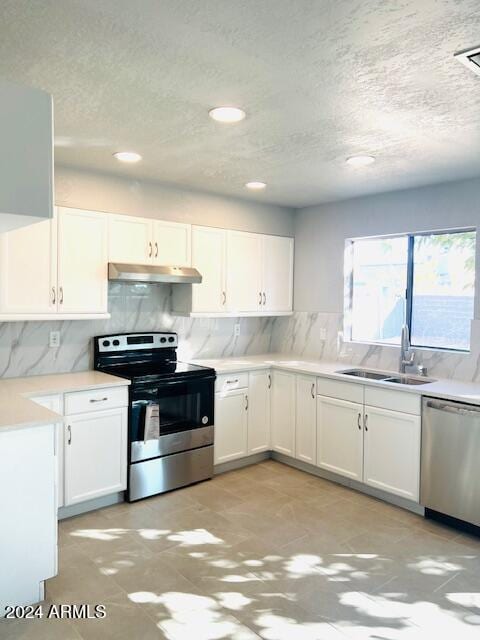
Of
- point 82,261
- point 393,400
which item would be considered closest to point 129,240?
point 82,261

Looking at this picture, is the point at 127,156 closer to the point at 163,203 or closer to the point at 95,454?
the point at 163,203

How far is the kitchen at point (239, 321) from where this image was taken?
6.14 ft

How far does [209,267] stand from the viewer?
4297 millimetres

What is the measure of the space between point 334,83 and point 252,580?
2.44 meters

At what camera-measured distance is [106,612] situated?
231 cm

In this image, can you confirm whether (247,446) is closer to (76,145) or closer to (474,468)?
(474,468)

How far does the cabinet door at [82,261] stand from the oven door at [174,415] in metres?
0.72

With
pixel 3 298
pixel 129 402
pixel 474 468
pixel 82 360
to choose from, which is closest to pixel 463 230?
pixel 474 468

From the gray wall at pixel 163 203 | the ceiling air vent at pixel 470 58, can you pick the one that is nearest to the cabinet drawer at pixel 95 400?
the gray wall at pixel 163 203

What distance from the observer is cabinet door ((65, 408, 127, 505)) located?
10.6 feet

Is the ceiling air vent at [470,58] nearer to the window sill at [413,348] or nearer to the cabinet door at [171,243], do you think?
the window sill at [413,348]

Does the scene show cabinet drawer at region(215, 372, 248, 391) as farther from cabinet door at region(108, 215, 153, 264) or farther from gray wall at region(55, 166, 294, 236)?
gray wall at region(55, 166, 294, 236)

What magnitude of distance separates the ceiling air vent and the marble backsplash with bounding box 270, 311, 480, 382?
2.19 m

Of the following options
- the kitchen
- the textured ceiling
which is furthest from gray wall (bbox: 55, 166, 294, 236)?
the textured ceiling
